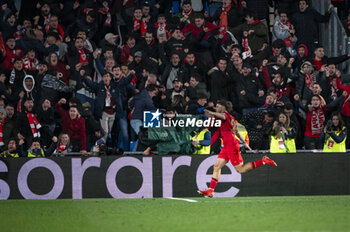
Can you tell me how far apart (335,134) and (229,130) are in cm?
281

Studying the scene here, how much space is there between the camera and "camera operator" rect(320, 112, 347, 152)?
11648mm

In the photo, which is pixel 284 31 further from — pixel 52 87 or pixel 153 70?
pixel 52 87

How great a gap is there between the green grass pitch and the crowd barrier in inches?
33.7

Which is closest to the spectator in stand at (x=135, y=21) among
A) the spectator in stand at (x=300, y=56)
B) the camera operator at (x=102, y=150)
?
the camera operator at (x=102, y=150)

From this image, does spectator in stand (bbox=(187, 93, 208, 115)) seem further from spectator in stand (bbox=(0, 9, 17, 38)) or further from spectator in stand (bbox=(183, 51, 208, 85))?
spectator in stand (bbox=(0, 9, 17, 38))

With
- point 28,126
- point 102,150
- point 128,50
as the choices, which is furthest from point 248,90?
point 28,126

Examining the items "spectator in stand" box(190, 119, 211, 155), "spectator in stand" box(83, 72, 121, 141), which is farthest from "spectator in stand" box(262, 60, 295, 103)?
"spectator in stand" box(83, 72, 121, 141)

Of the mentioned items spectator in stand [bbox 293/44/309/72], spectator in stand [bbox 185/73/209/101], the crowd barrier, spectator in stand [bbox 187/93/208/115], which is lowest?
the crowd barrier

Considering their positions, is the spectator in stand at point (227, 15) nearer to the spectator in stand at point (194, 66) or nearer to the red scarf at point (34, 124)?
the spectator in stand at point (194, 66)

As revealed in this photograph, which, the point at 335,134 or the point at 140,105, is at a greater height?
the point at 140,105

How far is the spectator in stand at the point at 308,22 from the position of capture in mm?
14211

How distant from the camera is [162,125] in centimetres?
1181

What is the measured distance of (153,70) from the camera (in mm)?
13375

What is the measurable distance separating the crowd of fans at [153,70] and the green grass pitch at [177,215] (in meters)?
2.41
